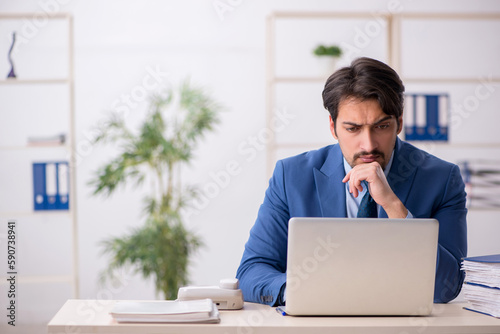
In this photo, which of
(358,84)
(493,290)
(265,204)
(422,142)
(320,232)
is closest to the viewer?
(320,232)

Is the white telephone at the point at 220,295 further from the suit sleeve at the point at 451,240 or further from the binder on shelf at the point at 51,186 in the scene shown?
the binder on shelf at the point at 51,186

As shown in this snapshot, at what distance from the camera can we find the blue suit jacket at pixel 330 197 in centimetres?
191

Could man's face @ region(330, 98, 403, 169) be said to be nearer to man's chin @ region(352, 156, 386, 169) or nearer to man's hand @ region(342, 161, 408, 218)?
man's chin @ region(352, 156, 386, 169)

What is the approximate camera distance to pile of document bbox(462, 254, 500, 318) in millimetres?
1503

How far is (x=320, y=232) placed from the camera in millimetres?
1361

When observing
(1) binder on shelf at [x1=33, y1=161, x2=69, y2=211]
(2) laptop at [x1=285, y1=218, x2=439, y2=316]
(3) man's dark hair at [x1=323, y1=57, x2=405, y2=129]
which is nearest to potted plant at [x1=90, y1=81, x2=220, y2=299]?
(1) binder on shelf at [x1=33, y1=161, x2=69, y2=211]

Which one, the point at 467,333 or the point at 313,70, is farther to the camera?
the point at 313,70

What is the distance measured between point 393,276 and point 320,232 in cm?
20

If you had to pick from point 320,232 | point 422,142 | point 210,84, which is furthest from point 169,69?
point 320,232

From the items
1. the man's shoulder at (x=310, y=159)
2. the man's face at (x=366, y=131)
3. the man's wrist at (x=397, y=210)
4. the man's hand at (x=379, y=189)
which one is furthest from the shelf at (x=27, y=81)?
the man's wrist at (x=397, y=210)

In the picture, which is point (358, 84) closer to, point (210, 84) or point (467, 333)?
point (467, 333)

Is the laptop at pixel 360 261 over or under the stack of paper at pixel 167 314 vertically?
over

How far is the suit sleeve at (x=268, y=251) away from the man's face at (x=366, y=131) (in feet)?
0.91

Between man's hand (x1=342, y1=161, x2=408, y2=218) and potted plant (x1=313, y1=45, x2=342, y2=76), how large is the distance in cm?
239
